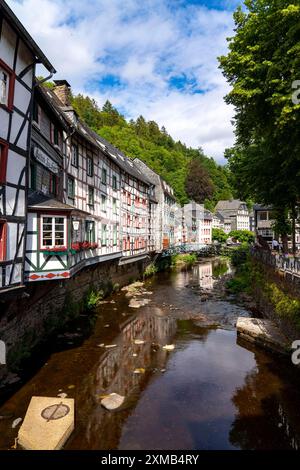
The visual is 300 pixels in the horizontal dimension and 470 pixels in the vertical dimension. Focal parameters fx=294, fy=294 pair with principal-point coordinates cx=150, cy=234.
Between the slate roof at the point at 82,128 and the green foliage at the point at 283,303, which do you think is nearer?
the green foliage at the point at 283,303

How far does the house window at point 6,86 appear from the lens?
29.0 feet

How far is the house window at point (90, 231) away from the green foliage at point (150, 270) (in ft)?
58.1

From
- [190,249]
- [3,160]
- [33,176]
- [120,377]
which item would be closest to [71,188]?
[33,176]

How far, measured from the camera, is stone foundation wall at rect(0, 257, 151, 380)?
10922 millimetres

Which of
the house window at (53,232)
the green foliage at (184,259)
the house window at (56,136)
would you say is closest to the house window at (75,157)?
the house window at (56,136)

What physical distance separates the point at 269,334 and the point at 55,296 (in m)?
11.0

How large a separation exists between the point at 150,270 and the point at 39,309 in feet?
78.0

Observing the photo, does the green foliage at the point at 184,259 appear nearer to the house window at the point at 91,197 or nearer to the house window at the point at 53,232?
the house window at the point at 91,197

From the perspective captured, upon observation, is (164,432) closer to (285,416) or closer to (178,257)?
(285,416)

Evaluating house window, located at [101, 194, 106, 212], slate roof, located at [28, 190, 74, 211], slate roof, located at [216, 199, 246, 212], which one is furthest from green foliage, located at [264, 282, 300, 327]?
slate roof, located at [216, 199, 246, 212]

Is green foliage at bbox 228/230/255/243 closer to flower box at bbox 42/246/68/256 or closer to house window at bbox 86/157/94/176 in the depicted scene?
house window at bbox 86/157/94/176

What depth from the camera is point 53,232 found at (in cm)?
1123

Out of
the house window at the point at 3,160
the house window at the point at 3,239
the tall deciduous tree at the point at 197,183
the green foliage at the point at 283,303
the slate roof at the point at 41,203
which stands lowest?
the green foliage at the point at 283,303
